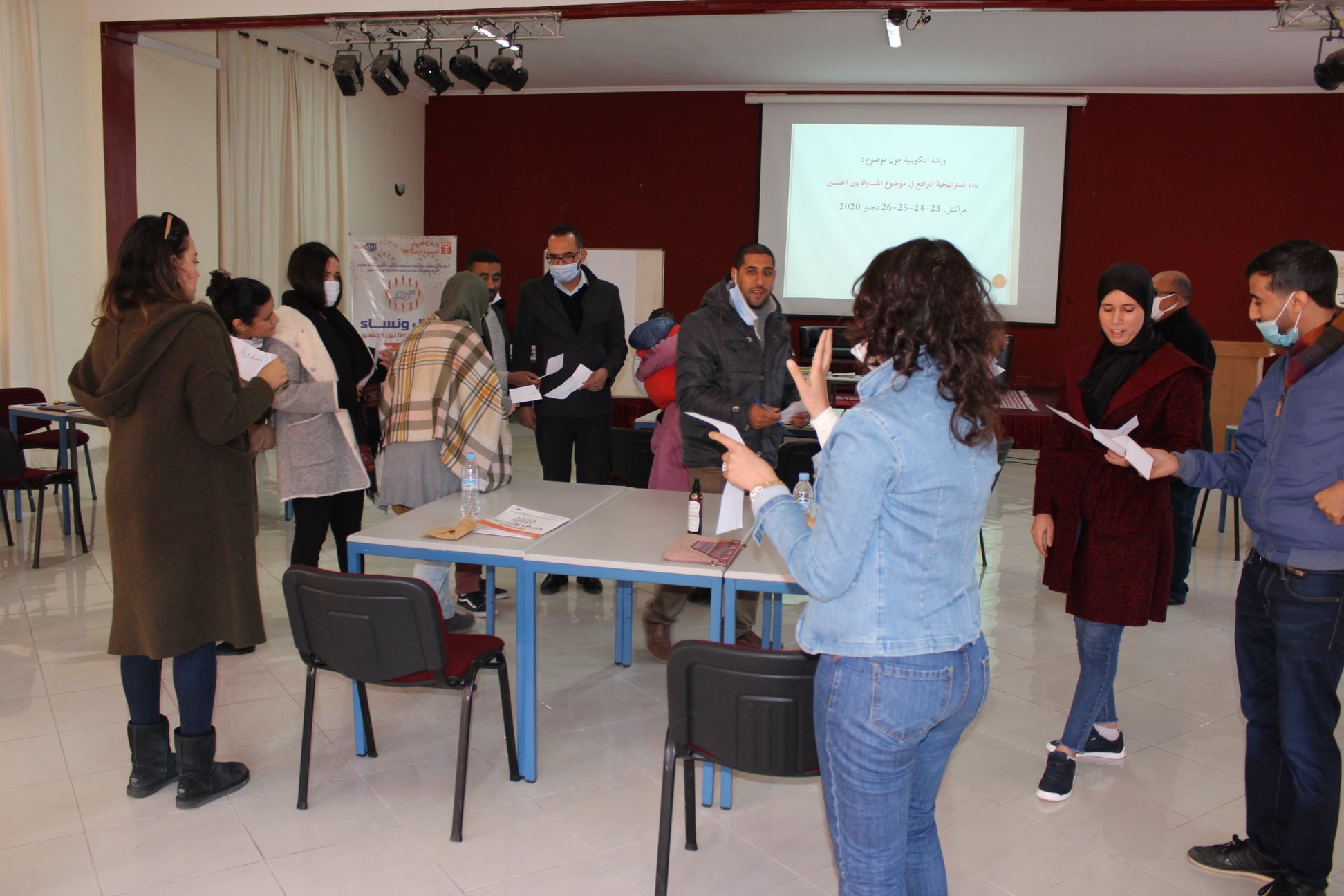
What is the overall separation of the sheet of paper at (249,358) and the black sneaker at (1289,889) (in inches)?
119

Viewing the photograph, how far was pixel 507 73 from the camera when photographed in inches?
284

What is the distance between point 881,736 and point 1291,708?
126 cm

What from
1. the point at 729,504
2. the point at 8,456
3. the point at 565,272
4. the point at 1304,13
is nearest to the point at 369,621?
the point at 729,504

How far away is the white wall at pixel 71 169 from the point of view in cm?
697

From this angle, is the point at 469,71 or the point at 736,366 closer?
the point at 736,366

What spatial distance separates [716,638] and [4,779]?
2.10m

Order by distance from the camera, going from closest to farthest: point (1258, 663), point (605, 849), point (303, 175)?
point (1258, 663) < point (605, 849) < point (303, 175)

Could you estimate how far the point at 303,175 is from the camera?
8992 millimetres

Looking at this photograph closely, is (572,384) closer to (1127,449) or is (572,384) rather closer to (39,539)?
(1127,449)

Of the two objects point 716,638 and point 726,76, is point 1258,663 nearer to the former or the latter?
point 716,638

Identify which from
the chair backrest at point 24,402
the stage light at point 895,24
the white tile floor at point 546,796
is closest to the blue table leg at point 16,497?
the chair backrest at point 24,402

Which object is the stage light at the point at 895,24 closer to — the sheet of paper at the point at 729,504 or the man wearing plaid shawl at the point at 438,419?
the man wearing plaid shawl at the point at 438,419

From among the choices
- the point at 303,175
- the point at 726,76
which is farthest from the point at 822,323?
the point at 303,175

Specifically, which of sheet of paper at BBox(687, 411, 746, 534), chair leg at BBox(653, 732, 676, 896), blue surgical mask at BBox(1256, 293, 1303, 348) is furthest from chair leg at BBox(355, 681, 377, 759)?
blue surgical mask at BBox(1256, 293, 1303, 348)
